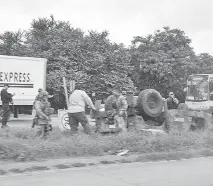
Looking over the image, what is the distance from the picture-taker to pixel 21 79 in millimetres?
20453

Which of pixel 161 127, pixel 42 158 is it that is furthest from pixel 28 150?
pixel 161 127

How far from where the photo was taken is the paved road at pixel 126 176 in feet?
22.2

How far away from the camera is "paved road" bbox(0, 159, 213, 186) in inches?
266

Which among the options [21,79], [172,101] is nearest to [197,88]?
[172,101]

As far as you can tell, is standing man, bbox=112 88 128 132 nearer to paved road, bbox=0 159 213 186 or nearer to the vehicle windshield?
paved road, bbox=0 159 213 186

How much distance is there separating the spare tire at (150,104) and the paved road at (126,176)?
4865mm

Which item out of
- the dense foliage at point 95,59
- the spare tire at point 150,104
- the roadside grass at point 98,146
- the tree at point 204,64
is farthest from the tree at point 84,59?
the roadside grass at point 98,146

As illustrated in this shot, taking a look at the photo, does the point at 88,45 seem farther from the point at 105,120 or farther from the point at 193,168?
the point at 193,168

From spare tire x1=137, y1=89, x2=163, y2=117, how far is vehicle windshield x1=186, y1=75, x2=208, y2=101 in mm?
8457

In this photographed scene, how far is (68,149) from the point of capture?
360 inches

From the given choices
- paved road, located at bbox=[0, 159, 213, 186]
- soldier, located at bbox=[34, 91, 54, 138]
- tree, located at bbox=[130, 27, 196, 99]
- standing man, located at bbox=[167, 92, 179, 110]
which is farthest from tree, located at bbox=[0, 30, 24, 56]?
paved road, located at bbox=[0, 159, 213, 186]

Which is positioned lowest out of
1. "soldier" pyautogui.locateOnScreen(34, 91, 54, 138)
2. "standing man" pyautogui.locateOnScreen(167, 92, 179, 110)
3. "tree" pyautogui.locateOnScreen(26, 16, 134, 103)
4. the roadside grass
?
the roadside grass

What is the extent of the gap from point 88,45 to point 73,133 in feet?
71.0

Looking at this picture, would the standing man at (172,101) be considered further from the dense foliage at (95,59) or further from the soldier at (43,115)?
the dense foliage at (95,59)
